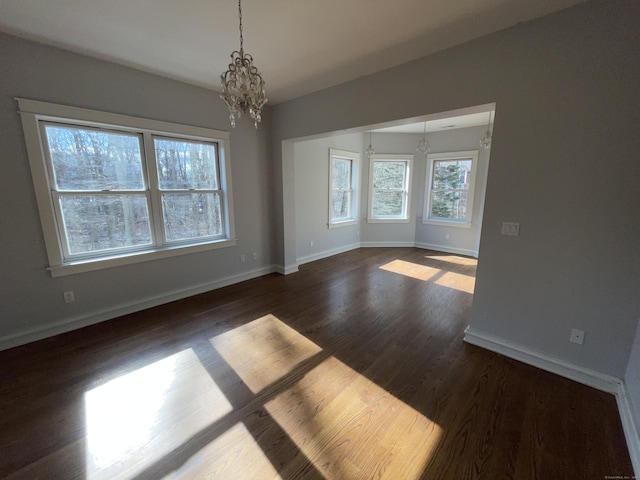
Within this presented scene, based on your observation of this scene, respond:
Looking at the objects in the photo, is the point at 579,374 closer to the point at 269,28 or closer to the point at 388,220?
the point at 269,28

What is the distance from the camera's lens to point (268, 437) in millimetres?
1544

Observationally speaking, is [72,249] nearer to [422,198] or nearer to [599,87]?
[599,87]

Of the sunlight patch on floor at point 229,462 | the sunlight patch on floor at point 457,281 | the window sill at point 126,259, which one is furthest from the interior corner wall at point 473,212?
the sunlight patch on floor at point 229,462

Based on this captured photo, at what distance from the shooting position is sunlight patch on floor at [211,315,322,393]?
6.81ft

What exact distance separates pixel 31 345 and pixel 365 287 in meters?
3.71

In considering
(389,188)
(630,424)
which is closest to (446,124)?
(389,188)

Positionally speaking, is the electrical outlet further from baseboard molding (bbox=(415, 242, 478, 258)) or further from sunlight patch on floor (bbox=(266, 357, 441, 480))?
baseboard molding (bbox=(415, 242, 478, 258))

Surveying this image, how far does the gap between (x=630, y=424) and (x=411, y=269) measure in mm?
3207

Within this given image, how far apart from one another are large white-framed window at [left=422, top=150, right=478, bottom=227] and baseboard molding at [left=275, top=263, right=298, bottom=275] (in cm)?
359

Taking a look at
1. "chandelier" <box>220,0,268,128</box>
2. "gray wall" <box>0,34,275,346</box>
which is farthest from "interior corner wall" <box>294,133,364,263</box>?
"chandelier" <box>220,0,268,128</box>

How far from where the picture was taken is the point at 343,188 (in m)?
5.88

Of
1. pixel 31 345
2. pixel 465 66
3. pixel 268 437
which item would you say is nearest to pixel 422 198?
pixel 465 66

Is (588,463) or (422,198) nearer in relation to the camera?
(588,463)

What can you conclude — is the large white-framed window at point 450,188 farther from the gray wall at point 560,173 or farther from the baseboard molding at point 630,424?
the baseboard molding at point 630,424
